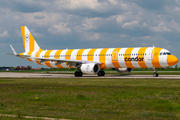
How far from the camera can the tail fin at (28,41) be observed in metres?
57.0

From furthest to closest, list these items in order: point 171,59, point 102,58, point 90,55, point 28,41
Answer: point 28,41, point 90,55, point 102,58, point 171,59

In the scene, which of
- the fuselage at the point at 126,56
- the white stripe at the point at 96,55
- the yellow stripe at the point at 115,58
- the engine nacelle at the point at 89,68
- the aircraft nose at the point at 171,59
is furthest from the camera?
the white stripe at the point at 96,55

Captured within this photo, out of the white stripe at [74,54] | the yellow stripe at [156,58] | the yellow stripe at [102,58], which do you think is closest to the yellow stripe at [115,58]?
the yellow stripe at [102,58]

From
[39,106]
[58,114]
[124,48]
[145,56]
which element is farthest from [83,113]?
[124,48]

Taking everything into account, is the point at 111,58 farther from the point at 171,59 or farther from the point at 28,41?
the point at 28,41

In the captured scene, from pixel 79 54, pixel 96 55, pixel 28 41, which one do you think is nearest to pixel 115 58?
pixel 96 55

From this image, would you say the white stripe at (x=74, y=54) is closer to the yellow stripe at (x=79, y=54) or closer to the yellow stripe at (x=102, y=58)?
the yellow stripe at (x=79, y=54)

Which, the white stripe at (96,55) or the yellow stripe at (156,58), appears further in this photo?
the white stripe at (96,55)

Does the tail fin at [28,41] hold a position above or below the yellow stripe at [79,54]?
above

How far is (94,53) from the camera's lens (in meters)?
45.8

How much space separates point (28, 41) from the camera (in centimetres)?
5741

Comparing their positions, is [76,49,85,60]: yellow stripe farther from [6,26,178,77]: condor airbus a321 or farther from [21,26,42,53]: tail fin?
[21,26,42,53]: tail fin

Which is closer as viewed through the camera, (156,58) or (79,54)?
(156,58)

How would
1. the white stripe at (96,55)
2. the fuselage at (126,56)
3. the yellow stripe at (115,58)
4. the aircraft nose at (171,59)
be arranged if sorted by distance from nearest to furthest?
the aircraft nose at (171,59), the fuselage at (126,56), the yellow stripe at (115,58), the white stripe at (96,55)
